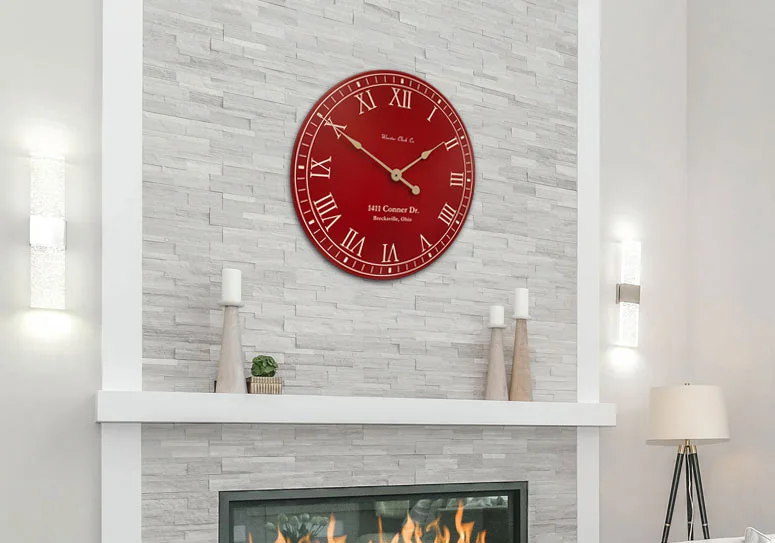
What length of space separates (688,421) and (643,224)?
3.38ft

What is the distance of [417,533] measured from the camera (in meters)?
3.71

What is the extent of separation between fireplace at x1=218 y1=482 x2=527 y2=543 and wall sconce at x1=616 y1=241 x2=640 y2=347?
91 cm

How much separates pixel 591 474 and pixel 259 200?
1918mm

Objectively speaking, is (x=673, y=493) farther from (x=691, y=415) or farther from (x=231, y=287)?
(x=231, y=287)

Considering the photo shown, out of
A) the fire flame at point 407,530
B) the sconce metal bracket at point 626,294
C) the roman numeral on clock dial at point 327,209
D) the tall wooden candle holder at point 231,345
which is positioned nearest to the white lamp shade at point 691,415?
the sconce metal bracket at point 626,294

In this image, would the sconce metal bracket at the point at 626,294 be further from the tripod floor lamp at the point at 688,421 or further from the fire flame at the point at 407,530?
the fire flame at the point at 407,530

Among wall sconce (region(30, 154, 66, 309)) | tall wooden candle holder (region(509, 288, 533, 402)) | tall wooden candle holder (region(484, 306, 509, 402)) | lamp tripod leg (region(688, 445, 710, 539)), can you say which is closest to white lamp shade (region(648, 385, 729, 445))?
lamp tripod leg (region(688, 445, 710, 539))

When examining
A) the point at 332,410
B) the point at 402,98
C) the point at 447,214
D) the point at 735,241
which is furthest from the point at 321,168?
the point at 735,241

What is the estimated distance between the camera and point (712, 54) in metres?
4.62

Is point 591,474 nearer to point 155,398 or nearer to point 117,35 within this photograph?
point 155,398

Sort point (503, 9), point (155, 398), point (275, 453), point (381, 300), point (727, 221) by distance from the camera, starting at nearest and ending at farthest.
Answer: point (155, 398) < point (275, 453) < point (381, 300) < point (503, 9) < point (727, 221)

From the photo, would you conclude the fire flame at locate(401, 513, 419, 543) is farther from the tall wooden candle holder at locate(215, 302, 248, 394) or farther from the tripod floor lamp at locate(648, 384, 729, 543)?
the tripod floor lamp at locate(648, 384, 729, 543)

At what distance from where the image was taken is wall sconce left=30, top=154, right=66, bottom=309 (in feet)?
10.1

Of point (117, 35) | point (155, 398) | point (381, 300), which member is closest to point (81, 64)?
point (117, 35)
